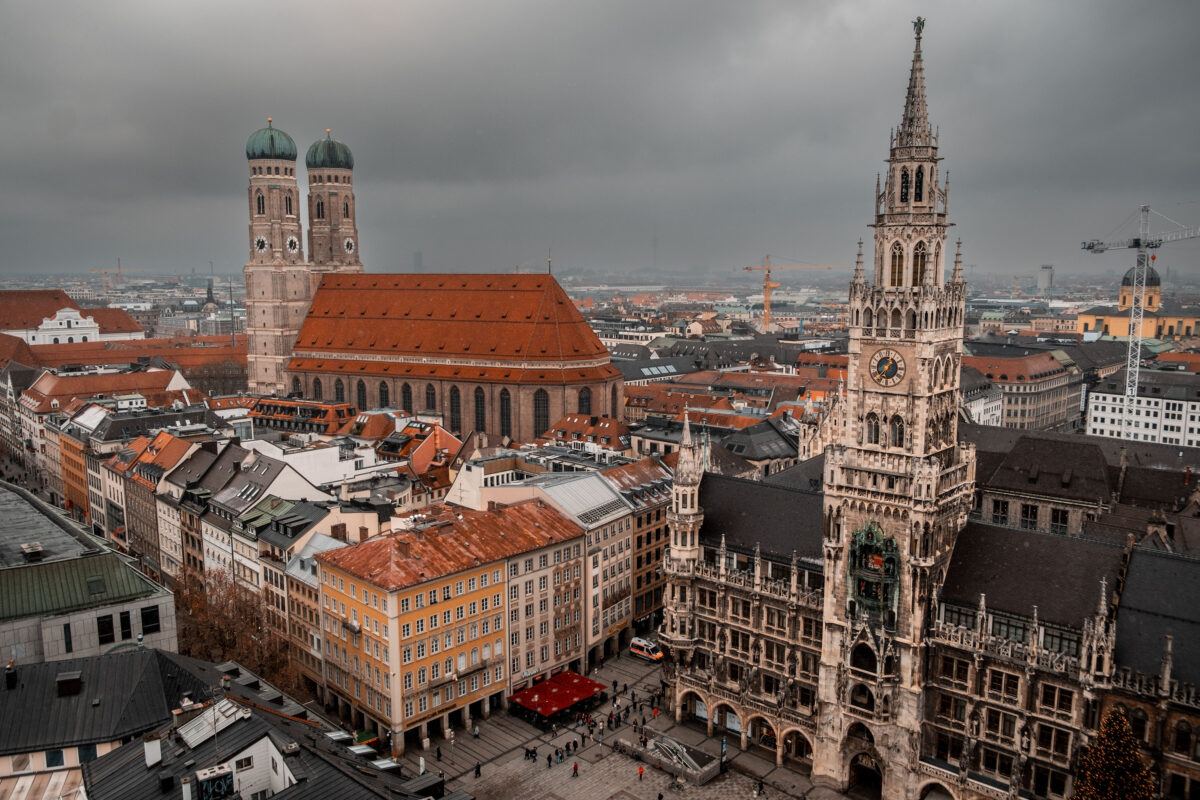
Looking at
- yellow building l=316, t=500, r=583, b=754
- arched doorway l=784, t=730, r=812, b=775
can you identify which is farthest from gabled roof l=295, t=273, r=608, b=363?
arched doorway l=784, t=730, r=812, b=775

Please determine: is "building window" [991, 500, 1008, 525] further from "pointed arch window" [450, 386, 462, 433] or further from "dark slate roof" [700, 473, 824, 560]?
"pointed arch window" [450, 386, 462, 433]

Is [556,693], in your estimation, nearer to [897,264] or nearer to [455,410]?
[897,264]

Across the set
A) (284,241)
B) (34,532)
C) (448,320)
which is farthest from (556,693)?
(284,241)

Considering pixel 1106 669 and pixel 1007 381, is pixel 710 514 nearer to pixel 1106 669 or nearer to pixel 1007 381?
pixel 1106 669

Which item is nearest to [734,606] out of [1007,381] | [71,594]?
[71,594]

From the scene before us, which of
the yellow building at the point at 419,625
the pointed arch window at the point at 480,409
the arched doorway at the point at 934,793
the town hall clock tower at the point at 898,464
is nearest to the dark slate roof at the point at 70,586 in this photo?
the yellow building at the point at 419,625

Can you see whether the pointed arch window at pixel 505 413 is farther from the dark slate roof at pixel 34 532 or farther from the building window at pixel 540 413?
the dark slate roof at pixel 34 532

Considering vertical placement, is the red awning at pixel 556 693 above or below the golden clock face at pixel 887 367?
below
